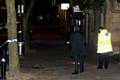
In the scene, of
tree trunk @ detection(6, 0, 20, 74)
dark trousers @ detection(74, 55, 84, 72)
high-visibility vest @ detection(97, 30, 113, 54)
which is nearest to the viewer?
tree trunk @ detection(6, 0, 20, 74)

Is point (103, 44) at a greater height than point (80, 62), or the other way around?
point (103, 44)

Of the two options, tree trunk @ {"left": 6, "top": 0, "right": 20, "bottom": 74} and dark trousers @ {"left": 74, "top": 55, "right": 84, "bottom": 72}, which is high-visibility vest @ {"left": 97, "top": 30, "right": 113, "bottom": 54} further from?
tree trunk @ {"left": 6, "top": 0, "right": 20, "bottom": 74}

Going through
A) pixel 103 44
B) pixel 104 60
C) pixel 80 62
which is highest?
pixel 103 44

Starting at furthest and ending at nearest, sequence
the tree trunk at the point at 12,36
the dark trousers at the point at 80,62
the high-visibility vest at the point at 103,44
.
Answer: the high-visibility vest at the point at 103,44 < the dark trousers at the point at 80,62 < the tree trunk at the point at 12,36

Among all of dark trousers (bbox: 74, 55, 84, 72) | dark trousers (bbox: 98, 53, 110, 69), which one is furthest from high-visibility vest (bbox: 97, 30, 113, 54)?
dark trousers (bbox: 74, 55, 84, 72)

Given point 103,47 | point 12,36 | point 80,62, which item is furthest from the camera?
point 103,47

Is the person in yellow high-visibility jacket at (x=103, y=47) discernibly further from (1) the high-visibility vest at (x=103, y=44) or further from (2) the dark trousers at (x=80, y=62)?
(2) the dark trousers at (x=80, y=62)

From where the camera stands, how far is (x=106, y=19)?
→ 33.8 meters

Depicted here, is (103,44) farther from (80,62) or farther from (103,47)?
(80,62)

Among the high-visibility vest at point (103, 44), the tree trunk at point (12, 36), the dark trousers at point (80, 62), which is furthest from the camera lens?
the high-visibility vest at point (103, 44)

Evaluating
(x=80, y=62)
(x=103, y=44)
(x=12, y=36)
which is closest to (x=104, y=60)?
(x=103, y=44)

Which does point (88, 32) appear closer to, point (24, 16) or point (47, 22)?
point (24, 16)

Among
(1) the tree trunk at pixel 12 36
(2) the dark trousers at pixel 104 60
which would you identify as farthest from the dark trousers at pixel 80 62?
(1) the tree trunk at pixel 12 36

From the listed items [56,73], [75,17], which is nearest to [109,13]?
[75,17]
